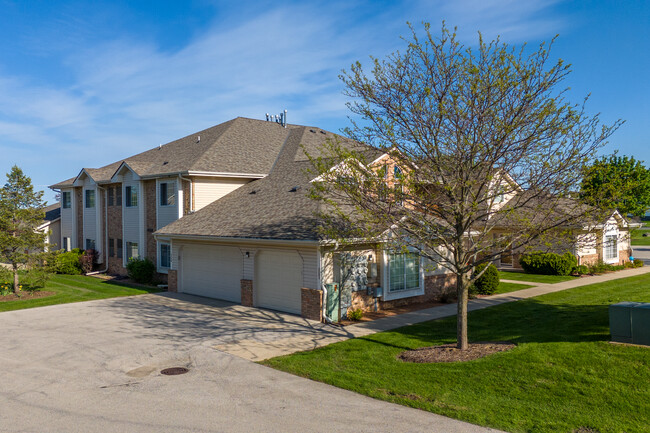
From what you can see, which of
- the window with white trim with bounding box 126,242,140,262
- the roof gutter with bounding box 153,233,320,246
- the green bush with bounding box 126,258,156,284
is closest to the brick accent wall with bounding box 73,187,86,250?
the window with white trim with bounding box 126,242,140,262

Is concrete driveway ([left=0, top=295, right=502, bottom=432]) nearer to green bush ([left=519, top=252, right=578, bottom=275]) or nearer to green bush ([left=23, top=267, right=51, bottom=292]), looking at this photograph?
green bush ([left=23, top=267, right=51, bottom=292])

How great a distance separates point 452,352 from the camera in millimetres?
11008

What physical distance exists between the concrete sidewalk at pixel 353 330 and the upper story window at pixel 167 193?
12858 millimetres

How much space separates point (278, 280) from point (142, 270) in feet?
34.7

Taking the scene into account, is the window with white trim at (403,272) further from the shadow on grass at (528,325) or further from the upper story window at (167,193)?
the upper story window at (167,193)

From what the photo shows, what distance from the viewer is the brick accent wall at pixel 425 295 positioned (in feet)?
55.1

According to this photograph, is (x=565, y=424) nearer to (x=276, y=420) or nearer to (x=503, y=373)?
(x=503, y=373)

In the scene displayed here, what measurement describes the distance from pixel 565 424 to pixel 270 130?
82.5ft

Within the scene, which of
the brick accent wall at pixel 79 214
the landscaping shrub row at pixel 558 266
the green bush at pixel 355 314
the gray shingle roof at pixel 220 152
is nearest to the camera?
the green bush at pixel 355 314

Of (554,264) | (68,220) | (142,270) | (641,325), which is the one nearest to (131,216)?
(142,270)

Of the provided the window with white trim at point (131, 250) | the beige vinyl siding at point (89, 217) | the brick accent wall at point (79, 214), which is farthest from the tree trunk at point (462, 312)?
the brick accent wall at point (79, 214)

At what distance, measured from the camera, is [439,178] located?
441 inches

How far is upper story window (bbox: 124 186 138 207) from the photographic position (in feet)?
88.3

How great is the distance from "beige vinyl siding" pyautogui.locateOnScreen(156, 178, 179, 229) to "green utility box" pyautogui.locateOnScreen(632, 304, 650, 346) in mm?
19131
